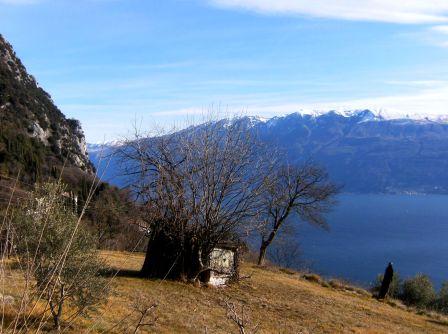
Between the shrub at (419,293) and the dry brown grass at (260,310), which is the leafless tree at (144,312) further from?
the shrub at (419,293)

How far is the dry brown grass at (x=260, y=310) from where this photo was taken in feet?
43.3

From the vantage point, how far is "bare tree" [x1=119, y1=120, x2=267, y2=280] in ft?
Answer: 60.3

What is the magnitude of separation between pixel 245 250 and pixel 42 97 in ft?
237

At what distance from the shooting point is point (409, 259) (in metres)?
91.8

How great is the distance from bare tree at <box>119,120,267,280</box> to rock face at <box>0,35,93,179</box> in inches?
1372

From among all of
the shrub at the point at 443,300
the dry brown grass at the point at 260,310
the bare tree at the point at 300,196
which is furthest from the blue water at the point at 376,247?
the dry brown grass at the point at 260,310

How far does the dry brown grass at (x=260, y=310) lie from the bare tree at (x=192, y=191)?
1.39 m

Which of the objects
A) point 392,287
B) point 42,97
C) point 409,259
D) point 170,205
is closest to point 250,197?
point 170,205

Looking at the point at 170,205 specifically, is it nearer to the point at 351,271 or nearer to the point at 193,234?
the point at 193,234

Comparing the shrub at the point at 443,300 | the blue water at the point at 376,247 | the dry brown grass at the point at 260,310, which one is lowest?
the blue water at the point at 376,247

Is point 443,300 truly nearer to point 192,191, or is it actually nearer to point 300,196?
point 300,196

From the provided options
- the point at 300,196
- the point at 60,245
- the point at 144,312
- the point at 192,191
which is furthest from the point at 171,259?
the point at 144,312

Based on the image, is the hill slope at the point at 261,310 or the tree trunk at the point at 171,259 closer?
the hill slope at the point at 261,310

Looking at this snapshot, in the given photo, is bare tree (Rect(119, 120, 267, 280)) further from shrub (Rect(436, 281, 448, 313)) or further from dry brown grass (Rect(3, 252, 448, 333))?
shrub (Rect(436, 281, 448, 313))
